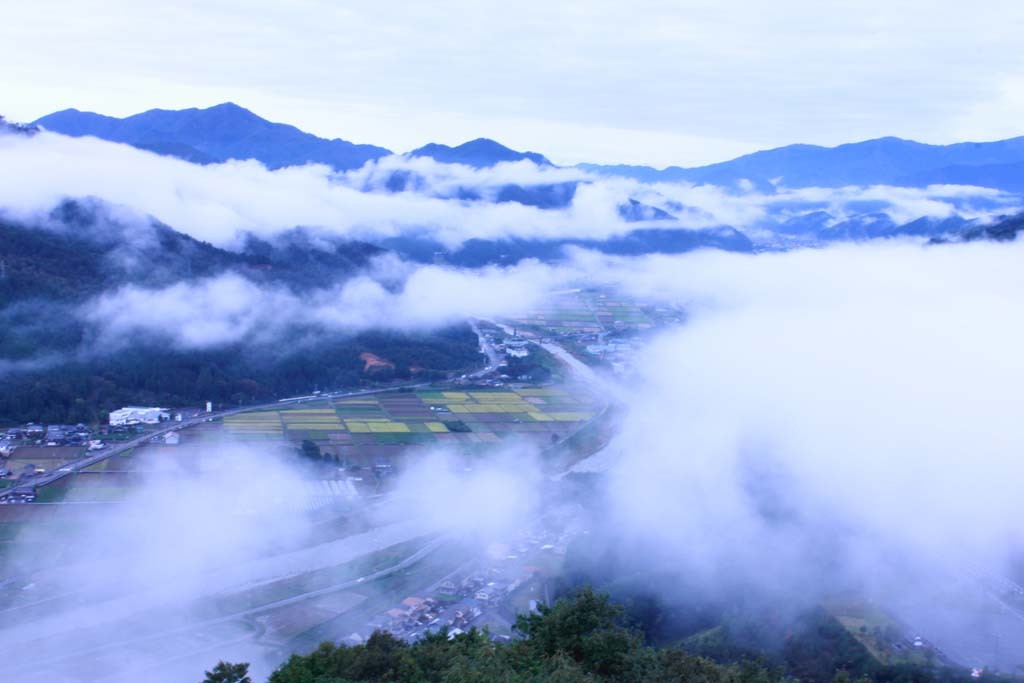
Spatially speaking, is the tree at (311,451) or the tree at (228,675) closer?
the tree at (228,675)

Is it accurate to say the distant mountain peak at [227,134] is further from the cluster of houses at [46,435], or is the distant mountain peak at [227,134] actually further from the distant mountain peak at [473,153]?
the cluster of houses at [46,435]

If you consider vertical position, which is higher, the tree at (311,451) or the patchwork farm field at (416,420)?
the tree at (311,451)

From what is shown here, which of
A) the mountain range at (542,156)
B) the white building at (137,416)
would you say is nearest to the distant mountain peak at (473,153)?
the mountain range at (542,156)

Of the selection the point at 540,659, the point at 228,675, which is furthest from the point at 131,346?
the point at 540,659

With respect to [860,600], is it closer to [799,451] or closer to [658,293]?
[799,451]

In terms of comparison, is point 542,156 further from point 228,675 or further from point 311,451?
point 228,675
